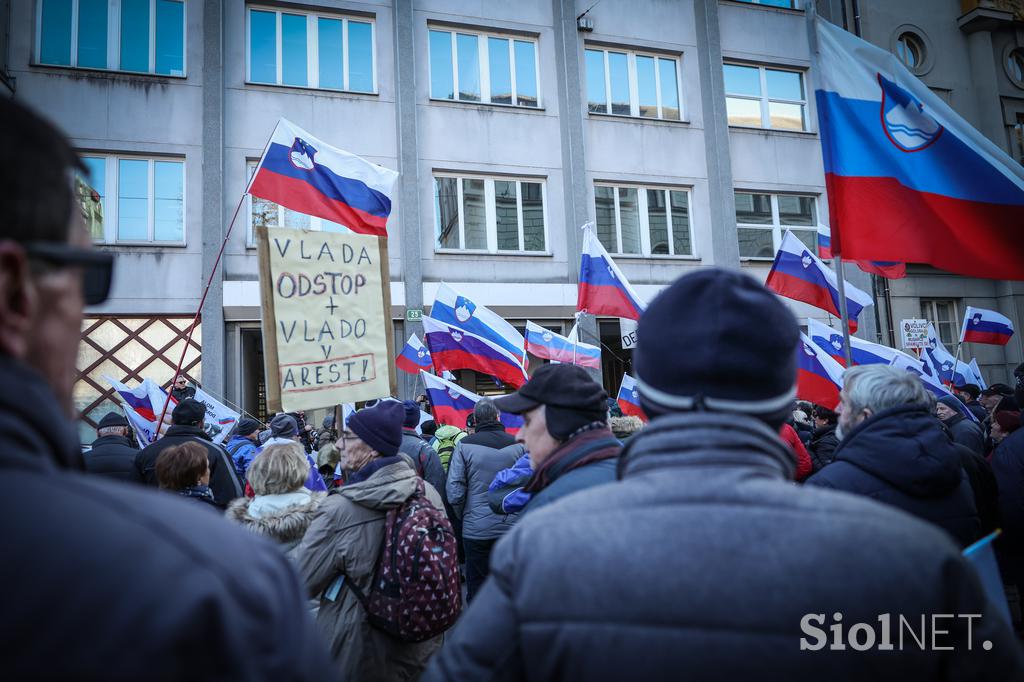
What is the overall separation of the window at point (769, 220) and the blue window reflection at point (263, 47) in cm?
1126

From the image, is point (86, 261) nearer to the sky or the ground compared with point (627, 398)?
nearer to the sky

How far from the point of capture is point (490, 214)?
51.5ft

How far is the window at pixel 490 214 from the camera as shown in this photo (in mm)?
15422

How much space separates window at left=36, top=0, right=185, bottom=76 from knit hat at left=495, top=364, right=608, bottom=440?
45.8 ft

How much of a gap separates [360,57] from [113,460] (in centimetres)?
1216

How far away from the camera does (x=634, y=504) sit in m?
1.31

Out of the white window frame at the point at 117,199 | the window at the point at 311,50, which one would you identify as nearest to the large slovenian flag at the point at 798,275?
the window at the point at 311,50

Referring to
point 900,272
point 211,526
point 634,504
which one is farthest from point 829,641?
point 900,272

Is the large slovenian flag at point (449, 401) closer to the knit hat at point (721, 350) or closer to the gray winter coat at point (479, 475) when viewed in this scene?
the gray winter coat at point (479, 475)

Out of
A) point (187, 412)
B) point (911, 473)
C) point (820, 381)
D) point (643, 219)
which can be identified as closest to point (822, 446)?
point (820, 381)

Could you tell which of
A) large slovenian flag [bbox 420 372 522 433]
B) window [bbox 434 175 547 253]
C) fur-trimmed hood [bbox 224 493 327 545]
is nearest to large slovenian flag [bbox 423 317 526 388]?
large slovenian flag [bbox 420 372 522 433]

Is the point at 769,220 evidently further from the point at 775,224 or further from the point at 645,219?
the point at 645,219

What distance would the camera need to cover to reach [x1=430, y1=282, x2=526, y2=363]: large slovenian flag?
33.0ft

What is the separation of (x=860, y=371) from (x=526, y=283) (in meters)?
12.4
